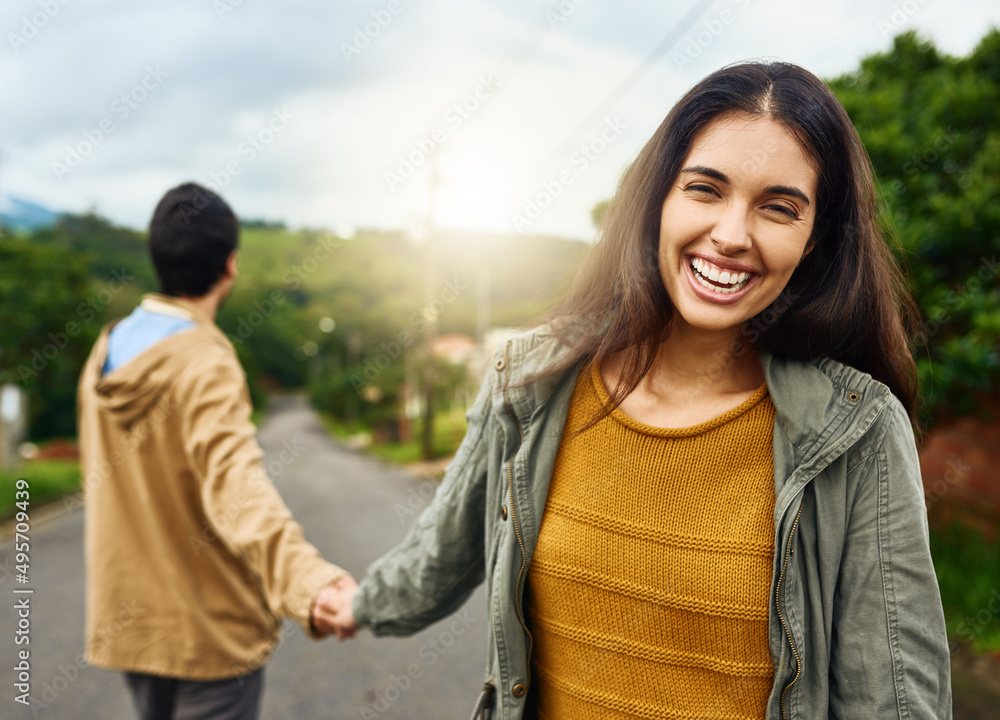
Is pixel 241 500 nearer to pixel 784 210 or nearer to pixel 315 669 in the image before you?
pixel 784 210

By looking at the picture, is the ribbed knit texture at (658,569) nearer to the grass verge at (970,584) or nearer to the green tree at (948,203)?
the green tree at (948,203)

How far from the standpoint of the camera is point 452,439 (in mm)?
23609

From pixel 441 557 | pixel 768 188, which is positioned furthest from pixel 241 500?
pixel 768 188

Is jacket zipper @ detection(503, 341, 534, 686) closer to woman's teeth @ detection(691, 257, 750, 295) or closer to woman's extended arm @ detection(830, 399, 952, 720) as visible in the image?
woman's teeth @ detection(691, 257, 750, 295)

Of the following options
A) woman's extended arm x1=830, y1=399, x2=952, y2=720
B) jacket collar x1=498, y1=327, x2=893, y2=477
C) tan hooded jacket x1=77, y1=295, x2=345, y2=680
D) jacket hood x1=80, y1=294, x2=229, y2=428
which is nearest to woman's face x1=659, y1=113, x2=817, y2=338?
jacket collar x1=498, y1=327, x2=893, y2=477

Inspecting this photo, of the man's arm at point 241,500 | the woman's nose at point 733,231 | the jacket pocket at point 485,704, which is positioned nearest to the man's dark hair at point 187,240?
the man's arm at point 241,500

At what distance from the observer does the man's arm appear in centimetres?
190

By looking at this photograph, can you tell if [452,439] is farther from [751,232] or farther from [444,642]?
[751,232]

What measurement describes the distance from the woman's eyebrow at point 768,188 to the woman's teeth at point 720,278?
153 millimetres

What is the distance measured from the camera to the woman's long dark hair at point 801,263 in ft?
4.24

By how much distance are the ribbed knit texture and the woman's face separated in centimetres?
22

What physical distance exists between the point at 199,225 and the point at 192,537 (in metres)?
0.96

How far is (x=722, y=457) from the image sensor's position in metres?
1.33

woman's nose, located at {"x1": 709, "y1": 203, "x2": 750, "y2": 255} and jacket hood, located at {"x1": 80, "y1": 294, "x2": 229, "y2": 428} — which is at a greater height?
woman's nose, located at {"x1": 709, "y1": 203, "x2": 750, "y2": 255}
